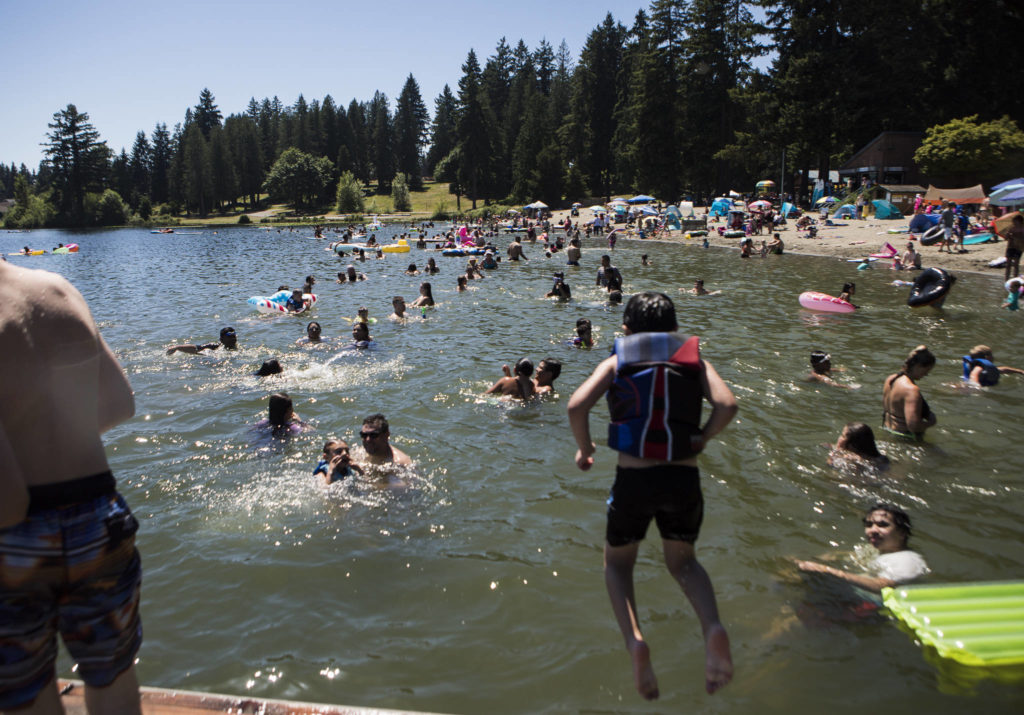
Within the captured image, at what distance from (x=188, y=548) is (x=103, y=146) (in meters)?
113

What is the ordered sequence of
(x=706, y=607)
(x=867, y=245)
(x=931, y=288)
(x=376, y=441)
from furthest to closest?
1. (x=867, y=245)
2. (x=931, y=288)
3. (x=376, y=441)
4. (x=706, y=607)

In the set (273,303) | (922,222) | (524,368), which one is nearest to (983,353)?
(524,368)

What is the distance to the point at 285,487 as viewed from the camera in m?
7.14

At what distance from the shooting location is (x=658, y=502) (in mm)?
3328

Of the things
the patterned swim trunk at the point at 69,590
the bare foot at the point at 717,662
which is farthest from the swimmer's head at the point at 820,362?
the patterned swim trunk at the point at 69,590

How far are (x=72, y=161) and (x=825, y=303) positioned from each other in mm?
110592

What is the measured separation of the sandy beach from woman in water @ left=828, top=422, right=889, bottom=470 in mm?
A: 17259

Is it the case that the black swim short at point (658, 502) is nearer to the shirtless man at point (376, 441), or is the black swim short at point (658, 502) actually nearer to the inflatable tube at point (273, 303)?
the shirtless man at point (376, 441)

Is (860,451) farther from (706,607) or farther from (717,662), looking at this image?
(717,662)

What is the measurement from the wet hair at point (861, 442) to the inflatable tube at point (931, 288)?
10.1 metres

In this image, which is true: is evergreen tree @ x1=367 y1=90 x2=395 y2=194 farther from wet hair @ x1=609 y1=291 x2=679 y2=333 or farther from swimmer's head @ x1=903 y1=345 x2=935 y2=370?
wet hair @ x1=609 y1=291 x2=679 y2=333

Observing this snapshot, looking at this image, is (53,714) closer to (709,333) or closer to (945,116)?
(709,333)

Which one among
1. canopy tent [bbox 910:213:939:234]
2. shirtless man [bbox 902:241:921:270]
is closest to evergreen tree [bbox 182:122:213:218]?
canopy tent [bbox 910:213:939:234]

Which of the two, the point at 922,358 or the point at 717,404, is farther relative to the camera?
the point at 922,358
